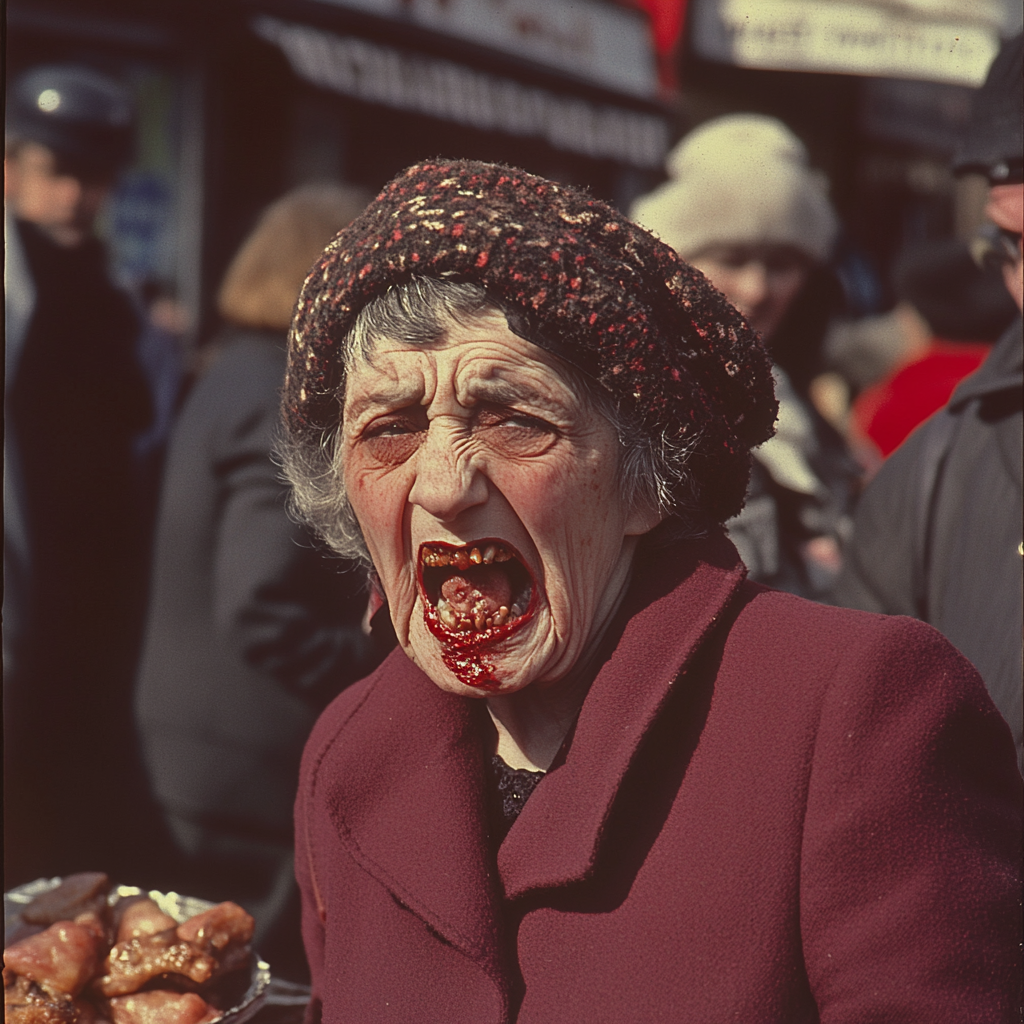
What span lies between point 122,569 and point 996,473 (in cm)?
265

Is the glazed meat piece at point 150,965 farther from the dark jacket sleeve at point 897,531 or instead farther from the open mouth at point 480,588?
the dark jacket sleeve at point 897,531

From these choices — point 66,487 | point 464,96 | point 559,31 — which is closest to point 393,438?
point 66,487

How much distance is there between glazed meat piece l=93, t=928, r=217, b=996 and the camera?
1.97m

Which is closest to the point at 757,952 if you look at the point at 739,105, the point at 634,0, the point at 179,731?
the point at 179,731

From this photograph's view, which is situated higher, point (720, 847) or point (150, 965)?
point (720, 847)

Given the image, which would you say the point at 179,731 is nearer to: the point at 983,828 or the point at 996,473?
the point at 996,473

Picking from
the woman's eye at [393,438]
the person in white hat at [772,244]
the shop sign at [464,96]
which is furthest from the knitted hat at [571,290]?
the shop sign at [464,96]

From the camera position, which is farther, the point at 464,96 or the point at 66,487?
the point at 464,96

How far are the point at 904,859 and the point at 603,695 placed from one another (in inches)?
15.5

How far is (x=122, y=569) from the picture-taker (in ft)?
13.4

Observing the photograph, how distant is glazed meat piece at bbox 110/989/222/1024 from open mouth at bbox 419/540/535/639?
700 millimetres

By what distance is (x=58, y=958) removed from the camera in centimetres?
193

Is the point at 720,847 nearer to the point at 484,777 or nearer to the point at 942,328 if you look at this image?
the point at 484,777

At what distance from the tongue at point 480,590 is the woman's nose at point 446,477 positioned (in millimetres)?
85
